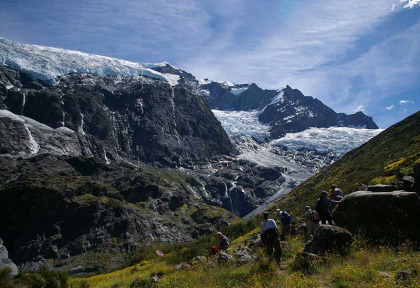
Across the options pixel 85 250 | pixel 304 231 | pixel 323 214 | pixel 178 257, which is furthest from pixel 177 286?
pixel 85 250

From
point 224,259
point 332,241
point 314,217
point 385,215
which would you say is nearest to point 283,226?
point 314,217

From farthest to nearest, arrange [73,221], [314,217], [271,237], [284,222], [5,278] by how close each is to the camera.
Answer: [73,221] → [5,278] → [284,222] → [314,217] → [271,237]

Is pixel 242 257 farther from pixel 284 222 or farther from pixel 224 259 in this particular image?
pixel 284 222

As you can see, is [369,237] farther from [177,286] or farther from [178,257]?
[178,257]

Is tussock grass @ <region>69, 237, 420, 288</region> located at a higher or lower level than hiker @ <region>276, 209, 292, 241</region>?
lower

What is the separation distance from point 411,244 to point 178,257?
20.7 meters

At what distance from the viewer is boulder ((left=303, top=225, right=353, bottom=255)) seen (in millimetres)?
15852

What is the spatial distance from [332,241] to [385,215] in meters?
2.92

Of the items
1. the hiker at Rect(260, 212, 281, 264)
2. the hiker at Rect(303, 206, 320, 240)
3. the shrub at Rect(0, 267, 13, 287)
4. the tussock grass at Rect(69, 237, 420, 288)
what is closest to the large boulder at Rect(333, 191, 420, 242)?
the tussock grass at Rect(69, 237, 420, 288)

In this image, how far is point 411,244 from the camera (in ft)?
49.9

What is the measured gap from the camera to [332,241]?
1603cm

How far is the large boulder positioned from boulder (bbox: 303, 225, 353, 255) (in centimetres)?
157

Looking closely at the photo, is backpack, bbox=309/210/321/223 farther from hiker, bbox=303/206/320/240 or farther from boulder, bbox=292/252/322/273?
boulder, bbox=292/252/322/273

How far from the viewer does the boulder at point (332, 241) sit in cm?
1585
